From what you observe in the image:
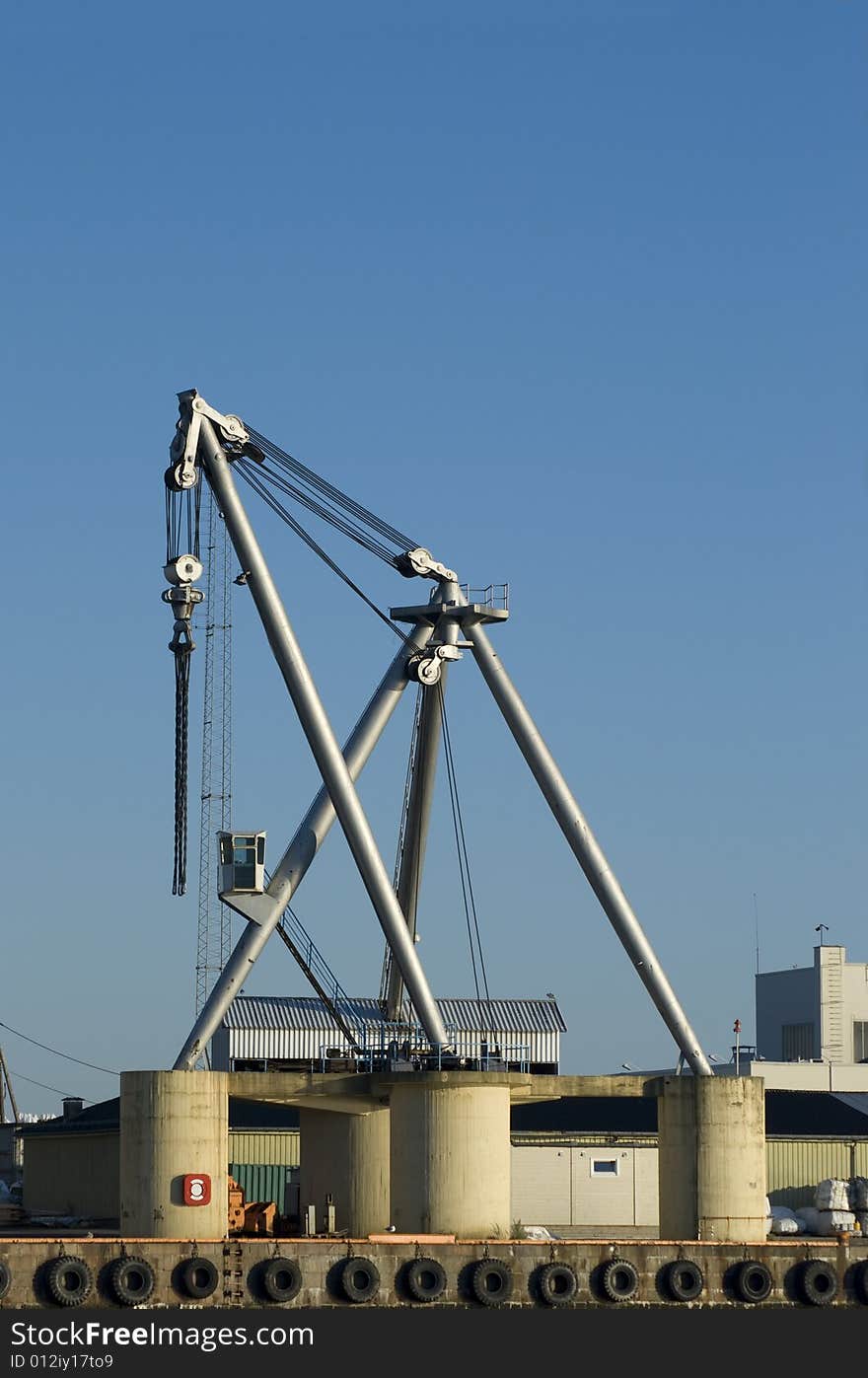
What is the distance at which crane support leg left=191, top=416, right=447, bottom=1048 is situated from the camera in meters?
63.1

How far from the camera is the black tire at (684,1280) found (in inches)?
2393

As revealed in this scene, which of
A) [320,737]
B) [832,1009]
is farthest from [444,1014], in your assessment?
[832,1009]

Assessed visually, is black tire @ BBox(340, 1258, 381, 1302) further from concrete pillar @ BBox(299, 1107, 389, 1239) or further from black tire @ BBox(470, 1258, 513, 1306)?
concrete pillar @ BBox(299, 1107, 389, 1239)

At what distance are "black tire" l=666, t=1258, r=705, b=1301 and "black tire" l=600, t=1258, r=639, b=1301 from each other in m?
0.91

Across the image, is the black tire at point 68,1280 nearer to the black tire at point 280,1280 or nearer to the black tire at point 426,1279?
the black tire at point 280,1280

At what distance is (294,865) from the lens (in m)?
64.9

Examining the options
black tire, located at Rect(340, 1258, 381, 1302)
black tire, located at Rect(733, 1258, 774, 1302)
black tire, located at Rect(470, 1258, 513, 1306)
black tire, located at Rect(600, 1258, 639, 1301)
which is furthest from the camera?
black tire, located at Rect(733, 1258, 774, 1302)

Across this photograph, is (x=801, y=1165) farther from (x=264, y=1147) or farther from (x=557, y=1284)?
(x=264, y=1147)

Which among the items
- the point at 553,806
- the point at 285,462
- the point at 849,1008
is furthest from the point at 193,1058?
the point at 849,1008

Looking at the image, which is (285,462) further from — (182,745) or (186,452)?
(182,745)

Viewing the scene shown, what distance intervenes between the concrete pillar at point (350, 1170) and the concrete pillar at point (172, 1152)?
16.7 ft

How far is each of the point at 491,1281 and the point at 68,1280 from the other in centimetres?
1051

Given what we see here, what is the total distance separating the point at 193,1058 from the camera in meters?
62.2

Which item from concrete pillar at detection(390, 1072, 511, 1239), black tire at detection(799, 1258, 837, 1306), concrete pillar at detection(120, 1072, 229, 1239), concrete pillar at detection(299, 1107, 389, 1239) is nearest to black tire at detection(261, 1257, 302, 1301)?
concrete pillar at detection(120, 1072, 229, 1239)
